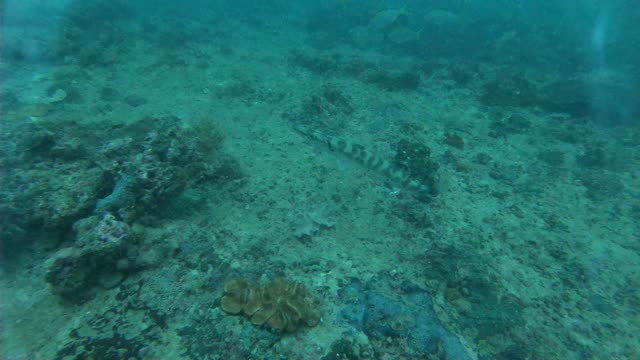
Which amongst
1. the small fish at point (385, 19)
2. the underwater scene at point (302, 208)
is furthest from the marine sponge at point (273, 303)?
the small fish at point (385, 19)

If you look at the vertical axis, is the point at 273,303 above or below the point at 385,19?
below

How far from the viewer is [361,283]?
5547 millimetres

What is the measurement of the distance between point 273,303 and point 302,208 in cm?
259

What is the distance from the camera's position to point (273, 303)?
4.71 m

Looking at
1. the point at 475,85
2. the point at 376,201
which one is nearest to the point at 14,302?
the point at 376,201

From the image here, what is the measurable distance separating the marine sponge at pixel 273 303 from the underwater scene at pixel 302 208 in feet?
0.10

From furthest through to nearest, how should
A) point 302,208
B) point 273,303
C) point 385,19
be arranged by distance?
point 385,19, point 302,208, point 273,303

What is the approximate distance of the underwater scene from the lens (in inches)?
181

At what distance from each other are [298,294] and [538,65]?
18834 millimetres

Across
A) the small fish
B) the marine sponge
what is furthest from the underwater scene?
the small fish

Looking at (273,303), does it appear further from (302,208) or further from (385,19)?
(385,19)

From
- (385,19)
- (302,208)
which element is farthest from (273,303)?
(385,19)

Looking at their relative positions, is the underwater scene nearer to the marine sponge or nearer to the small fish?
the marine sponge

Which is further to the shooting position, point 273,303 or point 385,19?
point 385,19
